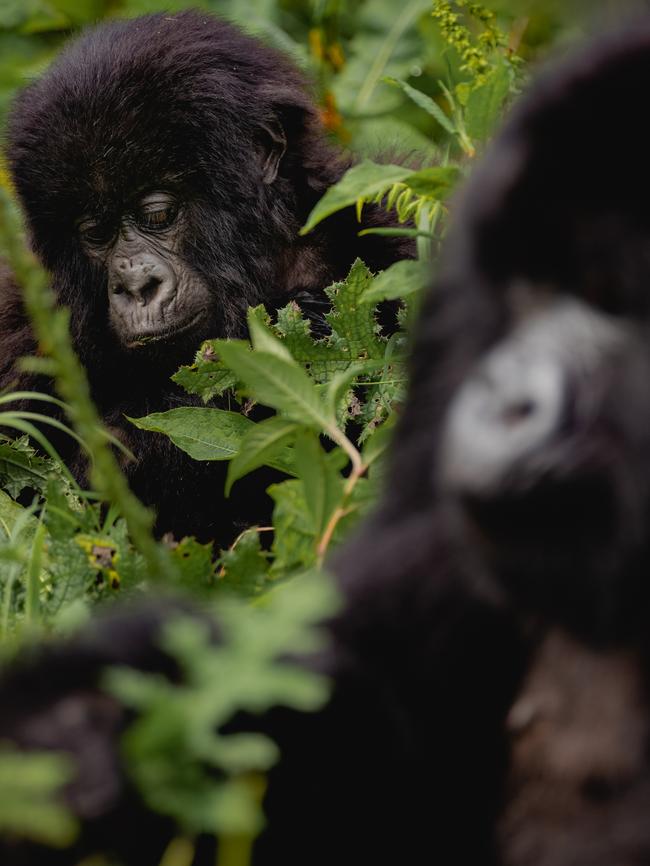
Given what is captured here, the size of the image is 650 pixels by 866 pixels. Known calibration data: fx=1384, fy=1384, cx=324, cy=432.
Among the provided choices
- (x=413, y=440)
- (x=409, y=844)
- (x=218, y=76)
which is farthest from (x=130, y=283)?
(x=409, y=844)

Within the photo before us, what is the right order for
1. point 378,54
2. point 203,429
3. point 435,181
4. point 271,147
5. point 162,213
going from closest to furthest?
1. point 435,181
2. point 203,429
3. point 162,213
4. point 271,147
5. point 378,54

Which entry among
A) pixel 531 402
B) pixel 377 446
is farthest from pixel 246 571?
pixel 531 402

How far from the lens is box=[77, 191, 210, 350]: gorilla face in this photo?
452cm

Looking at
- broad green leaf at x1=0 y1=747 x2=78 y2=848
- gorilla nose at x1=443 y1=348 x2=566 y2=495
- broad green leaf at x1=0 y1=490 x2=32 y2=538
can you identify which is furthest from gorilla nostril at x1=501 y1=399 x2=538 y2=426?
broad green leaf at x1=0 y1=490 x2=32 y2=538

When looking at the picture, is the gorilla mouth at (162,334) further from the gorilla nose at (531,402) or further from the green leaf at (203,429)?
the gorilla nose at (531,402)

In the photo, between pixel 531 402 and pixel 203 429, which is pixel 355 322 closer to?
pixel 203 429

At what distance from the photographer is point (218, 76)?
468cm

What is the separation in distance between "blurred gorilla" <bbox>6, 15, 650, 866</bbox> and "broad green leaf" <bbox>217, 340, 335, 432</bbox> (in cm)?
47

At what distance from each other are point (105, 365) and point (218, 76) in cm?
105

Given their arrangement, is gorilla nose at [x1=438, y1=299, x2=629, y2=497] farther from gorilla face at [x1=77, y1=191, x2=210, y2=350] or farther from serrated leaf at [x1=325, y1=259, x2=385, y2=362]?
gorilla face at [x1=77, y1=191, x2=210, y2=350]

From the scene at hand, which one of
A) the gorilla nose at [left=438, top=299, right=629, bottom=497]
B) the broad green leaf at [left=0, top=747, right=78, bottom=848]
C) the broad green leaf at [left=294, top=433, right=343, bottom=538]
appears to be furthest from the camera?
the broad green leaf at [left=294, top=433, right=343, bottom=538]

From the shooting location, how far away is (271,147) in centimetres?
483

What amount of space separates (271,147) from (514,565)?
3.24 m

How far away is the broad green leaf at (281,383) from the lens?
2619 mm
